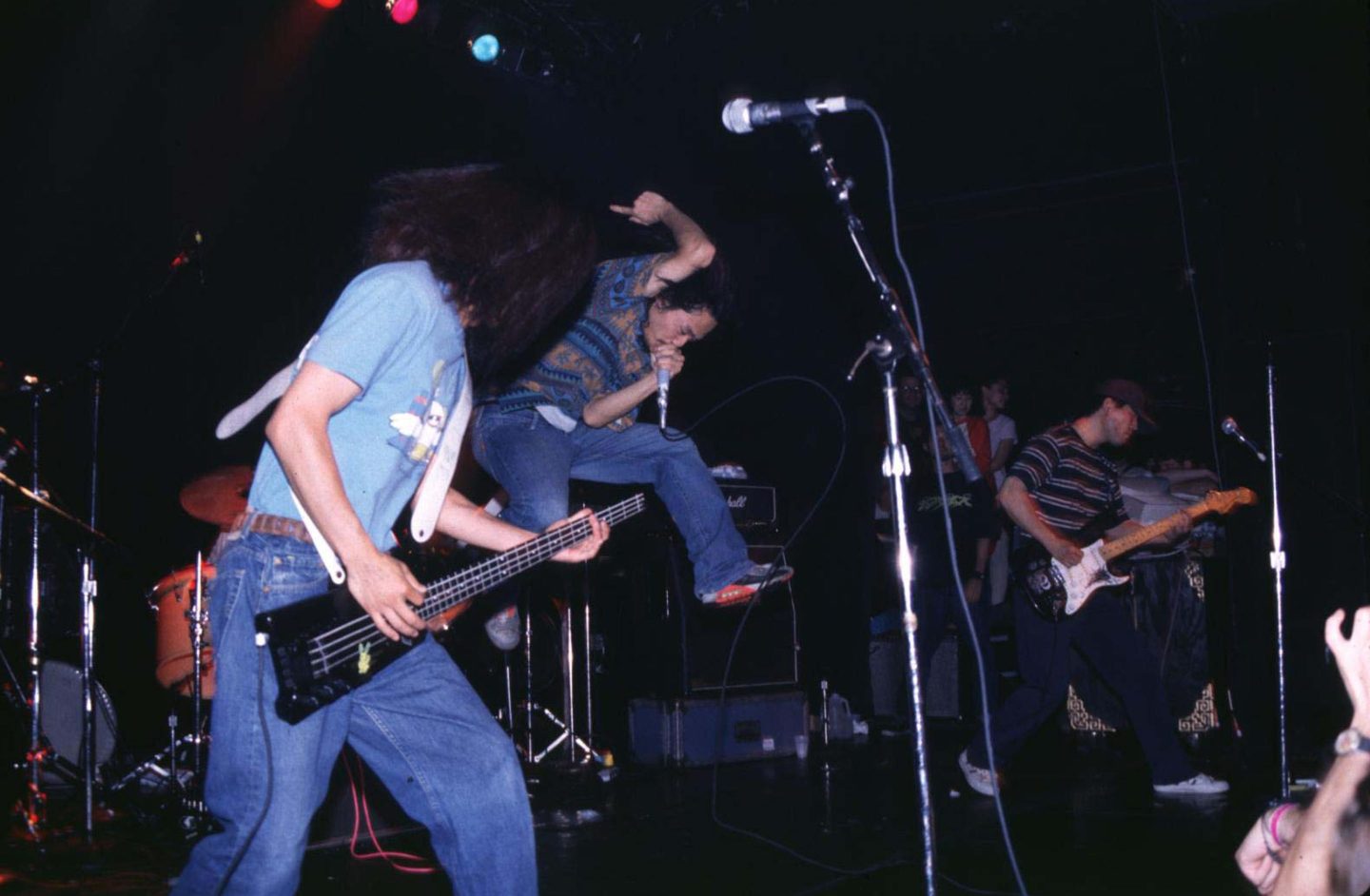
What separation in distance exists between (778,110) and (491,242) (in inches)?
29.3

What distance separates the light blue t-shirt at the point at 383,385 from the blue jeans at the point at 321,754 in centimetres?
17

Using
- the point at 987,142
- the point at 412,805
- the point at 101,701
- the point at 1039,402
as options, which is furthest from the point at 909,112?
the point at 412,805

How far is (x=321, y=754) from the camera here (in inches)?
92.1

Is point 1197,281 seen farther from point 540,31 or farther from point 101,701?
point 101,701

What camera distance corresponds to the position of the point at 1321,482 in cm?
721

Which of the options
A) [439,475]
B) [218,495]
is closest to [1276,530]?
[439,475]

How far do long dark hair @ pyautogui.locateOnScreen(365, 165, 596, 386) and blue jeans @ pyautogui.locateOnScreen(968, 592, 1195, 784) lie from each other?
Answer: 13.3 feet

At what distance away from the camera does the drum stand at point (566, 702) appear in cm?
694

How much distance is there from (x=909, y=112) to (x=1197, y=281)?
8.31 ft

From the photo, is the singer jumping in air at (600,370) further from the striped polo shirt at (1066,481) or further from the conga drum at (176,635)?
the conga drum at (176,635)

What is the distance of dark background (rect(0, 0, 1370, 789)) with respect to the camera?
6.14m

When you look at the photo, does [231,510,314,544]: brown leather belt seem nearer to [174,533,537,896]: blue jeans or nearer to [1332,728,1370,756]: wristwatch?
[174,533,537,896]: blue jeans

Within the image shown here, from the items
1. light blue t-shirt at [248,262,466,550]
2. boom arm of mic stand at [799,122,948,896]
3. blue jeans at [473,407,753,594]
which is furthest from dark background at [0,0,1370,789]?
light blue t-shirt at [248,262,466,550]

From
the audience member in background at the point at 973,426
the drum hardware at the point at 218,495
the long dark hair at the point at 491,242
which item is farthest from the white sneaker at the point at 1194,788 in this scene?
the drum hardware at the point at 218,495
